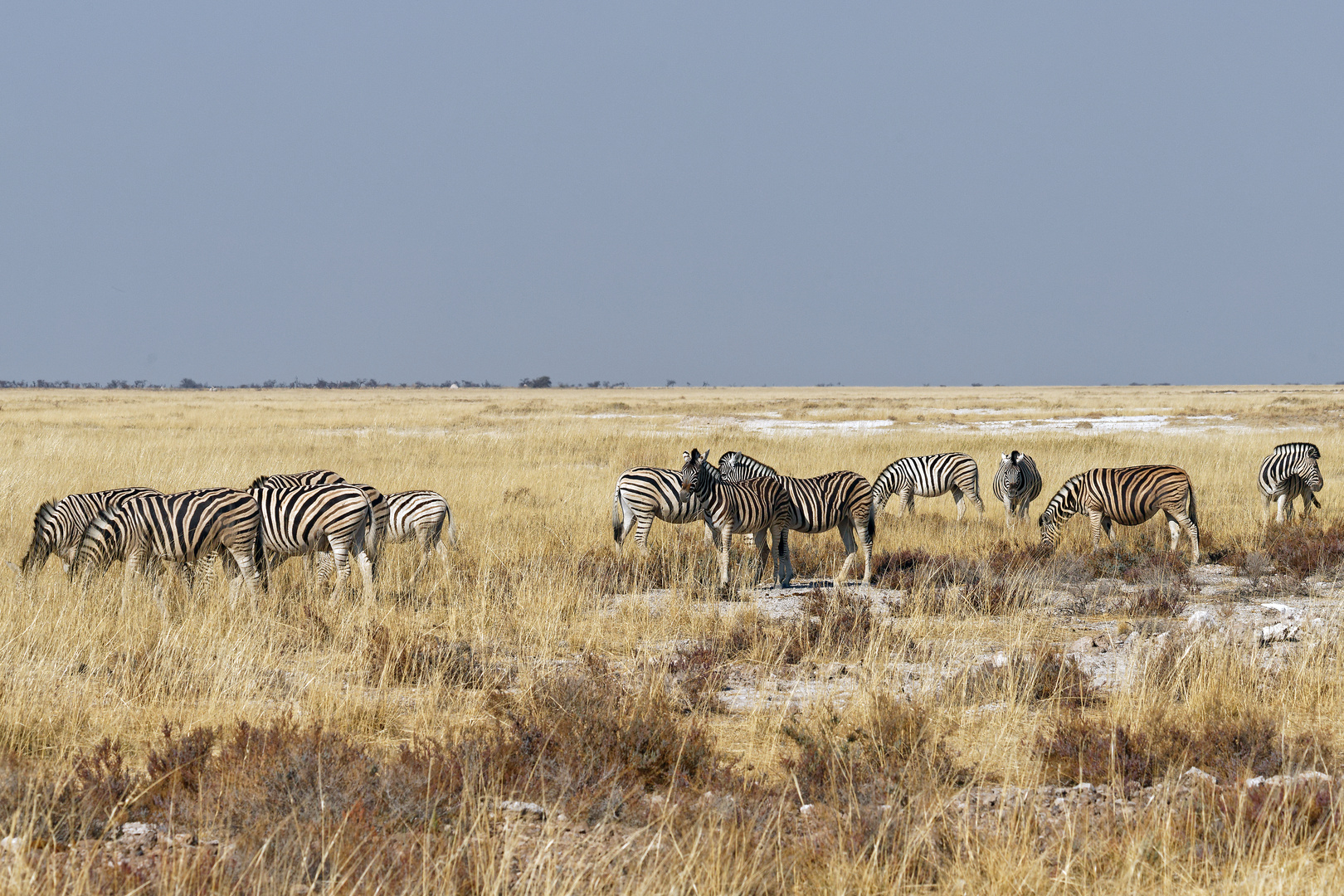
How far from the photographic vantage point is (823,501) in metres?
11.4

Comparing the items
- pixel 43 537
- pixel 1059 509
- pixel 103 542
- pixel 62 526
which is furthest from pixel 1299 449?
pixel 43 537

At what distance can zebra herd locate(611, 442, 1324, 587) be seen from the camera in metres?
11.0

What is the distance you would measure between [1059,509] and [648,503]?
5663 millimetres

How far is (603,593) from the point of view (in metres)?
10.6

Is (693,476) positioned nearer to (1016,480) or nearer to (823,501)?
(823,501)

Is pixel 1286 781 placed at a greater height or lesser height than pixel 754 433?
lesser

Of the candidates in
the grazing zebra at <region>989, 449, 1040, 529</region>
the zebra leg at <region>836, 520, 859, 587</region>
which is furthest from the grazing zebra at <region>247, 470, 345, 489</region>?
the grazing zebra at <region>989, 449, 1040, 529</region>

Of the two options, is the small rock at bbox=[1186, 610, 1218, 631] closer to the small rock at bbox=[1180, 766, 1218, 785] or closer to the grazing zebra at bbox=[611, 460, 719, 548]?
the small rock at bbox=[1180, 766, 1218, 785]

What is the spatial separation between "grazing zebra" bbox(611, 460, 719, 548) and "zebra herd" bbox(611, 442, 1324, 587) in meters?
0.01

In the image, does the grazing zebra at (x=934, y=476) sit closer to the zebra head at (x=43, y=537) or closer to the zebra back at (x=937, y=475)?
the zebra back at (x=937, y=475)

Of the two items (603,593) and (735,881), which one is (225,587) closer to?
(603,593)

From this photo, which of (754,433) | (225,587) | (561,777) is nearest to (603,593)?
(225,587)

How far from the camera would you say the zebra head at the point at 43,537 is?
31.0 ft

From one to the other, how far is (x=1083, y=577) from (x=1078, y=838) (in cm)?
757
